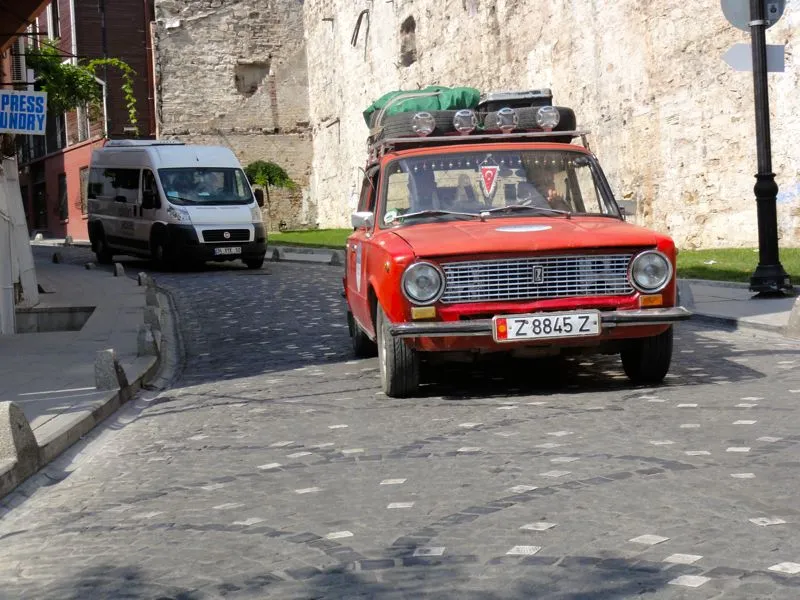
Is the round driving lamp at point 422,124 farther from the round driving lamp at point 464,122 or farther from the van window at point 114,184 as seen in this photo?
the van window at point 114,184

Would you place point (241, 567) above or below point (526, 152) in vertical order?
below

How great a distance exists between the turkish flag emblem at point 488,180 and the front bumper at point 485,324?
132 cm

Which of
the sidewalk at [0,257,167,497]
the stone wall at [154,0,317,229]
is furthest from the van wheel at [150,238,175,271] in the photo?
the stone wall at [154,0,317,229]

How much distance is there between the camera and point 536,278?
25.2ft

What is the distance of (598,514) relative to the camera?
15.6ft

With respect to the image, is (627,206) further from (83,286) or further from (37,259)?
(37,259)

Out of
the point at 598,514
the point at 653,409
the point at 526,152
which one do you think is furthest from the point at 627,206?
the point at 598,514

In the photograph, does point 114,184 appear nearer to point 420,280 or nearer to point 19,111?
point 19,111

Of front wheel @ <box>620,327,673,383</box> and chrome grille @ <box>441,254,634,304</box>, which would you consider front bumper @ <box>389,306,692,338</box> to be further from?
front wheel @ <box>620,327,673,383</box>

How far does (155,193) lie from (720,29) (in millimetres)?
10624

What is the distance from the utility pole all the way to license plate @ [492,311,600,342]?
18.6 feet

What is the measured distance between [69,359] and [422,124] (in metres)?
3.77

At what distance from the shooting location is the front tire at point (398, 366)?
25.7 ft

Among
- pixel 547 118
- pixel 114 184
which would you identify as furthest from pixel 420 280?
pixel 114 184
